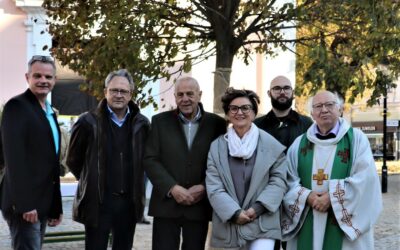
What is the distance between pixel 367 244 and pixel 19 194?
2683mm

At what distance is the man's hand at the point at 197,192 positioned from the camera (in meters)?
4.39

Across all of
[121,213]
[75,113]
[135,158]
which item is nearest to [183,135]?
[135,158]

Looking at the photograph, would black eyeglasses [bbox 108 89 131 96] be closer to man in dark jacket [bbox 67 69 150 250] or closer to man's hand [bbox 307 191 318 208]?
man in dark jacket [bbox 67 69 150 250]

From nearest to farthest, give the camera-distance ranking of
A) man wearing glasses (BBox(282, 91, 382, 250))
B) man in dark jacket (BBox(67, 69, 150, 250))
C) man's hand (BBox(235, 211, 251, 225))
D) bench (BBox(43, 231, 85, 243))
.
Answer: man's hand (BBox(235, 211, 251, 225)), man wearing glasses (BBox(282, 91, 382, 250)), man in dark jacket (BBox(67, 69, 150, 250)), bench (BBox(43, 231, 85, 243))

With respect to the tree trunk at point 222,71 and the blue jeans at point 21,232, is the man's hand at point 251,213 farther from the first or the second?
the tree trunk at point 222,71

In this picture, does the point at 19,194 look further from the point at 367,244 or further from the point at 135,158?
the point at 367,244

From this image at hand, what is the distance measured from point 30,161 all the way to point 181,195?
3.83 feet

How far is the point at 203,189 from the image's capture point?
442cm

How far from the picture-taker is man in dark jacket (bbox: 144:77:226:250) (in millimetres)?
4449

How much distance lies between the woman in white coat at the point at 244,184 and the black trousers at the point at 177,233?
0.26 metres

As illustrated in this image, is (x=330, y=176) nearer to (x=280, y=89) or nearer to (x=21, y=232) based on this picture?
(x=280, y=89)

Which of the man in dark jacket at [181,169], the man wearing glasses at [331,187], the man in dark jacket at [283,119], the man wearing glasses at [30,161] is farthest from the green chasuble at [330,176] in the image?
the man wearing glasses at [30,161]

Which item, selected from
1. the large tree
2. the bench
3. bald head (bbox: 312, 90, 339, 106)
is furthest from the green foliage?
the bench

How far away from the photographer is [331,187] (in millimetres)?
4281
